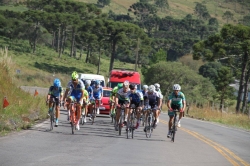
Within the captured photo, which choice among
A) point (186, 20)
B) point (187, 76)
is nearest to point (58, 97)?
point (187, 76)

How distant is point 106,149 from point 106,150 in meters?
0.21

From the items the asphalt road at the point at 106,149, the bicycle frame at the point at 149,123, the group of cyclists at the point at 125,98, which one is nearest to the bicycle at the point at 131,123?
the group of cyclists at the point at 125,98

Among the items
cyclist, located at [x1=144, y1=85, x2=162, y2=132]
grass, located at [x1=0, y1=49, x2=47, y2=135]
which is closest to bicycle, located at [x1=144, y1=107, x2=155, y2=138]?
cyclist, located at [x1=144, y1=85, x2=162, y2=132]

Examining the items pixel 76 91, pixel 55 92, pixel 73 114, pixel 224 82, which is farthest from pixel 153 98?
pixel 224 82

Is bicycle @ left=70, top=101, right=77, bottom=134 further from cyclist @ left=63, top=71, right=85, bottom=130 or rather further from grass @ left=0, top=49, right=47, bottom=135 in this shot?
grass @ left=0, top=49, right=47, bottom=135

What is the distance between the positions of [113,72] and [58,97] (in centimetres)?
1545

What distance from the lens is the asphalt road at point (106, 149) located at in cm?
1167

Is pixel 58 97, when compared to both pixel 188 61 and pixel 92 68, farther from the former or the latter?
pixel 188 61

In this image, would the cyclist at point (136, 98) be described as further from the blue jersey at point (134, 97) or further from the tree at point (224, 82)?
the tree at point (224, 82)

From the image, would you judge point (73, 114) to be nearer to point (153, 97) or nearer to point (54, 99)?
point (54, 99)

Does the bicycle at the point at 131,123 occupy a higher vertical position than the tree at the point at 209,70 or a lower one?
lower

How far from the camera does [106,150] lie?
44.7 ft

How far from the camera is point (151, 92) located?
19047 mm

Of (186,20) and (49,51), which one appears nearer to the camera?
(49,51)
